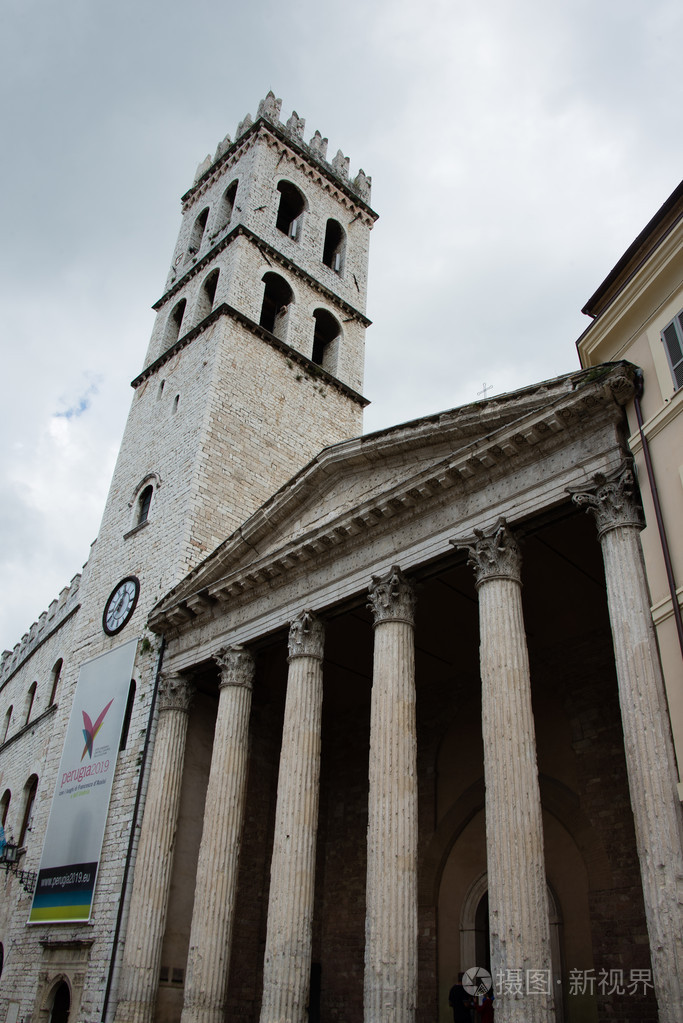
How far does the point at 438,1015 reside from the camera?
14.4 metres

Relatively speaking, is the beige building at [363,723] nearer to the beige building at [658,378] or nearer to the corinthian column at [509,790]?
the corinthian column at [509,790]

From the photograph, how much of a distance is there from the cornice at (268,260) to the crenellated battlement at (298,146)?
5.46 meters

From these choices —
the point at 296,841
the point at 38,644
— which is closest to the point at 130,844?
the point at 296,841

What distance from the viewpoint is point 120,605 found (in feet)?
62.5

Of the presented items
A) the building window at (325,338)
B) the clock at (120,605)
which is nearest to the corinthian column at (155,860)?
the clock at (120,605)

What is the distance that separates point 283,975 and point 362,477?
7773 millimetres

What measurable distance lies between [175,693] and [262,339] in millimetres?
10559

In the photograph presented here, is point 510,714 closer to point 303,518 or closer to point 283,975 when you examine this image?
point 283,975

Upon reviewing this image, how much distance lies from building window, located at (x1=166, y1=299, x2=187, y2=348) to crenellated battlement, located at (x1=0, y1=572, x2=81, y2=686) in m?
7.95

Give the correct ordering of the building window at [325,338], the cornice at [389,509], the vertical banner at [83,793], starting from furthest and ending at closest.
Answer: the building window at [325,338], the vertical banner at [83,793], the cornice at [389,509]

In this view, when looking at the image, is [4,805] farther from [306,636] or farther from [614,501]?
[614,501]

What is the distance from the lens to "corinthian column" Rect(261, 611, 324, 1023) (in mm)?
11320

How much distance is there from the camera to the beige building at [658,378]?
9047 mm

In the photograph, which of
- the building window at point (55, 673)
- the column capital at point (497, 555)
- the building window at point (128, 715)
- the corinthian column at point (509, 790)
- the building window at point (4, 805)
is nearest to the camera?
the corinthian column at point (509, 790)
